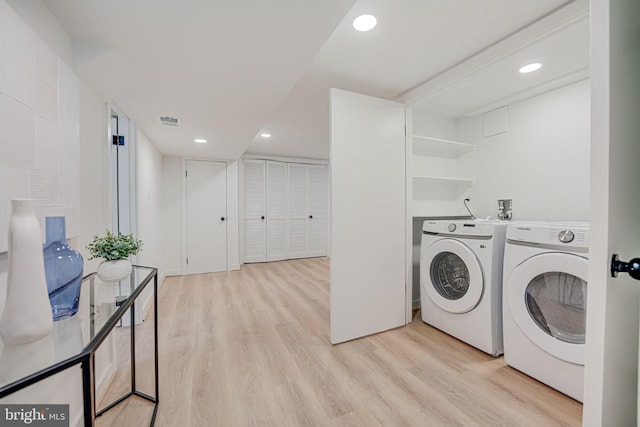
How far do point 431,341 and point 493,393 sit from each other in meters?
0.60

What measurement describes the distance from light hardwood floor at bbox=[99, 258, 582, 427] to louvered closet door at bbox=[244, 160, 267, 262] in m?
2.42

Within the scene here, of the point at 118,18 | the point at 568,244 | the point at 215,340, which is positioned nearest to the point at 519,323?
the point at 568,244

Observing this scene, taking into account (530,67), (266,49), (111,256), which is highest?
(530,67)

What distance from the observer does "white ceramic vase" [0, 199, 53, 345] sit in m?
0.63

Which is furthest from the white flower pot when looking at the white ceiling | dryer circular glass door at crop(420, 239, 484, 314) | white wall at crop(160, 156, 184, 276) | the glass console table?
white wall at crop(160, 156, 184, 276)

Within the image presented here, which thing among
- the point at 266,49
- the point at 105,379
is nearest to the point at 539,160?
the point at 266,49

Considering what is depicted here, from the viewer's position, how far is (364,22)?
4.67 ft

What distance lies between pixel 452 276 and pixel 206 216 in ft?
12.3

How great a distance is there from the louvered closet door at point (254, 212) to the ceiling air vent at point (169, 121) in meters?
2.44

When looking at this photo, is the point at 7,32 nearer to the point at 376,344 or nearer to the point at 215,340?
the point at 215,340

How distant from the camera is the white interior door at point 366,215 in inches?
78.6

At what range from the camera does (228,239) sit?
446cm

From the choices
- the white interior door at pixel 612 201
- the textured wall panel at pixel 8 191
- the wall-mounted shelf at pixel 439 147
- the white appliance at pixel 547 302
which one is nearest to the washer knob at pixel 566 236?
the white appliance at pixel 547 302

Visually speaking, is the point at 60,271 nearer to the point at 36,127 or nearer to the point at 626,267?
the point at 36,127
